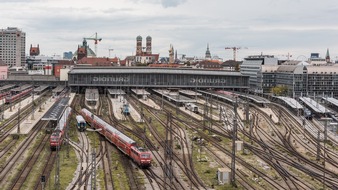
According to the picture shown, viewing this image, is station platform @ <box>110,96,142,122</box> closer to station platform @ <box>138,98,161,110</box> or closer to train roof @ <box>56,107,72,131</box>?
station platform @ <box>138,98,161,110</box>

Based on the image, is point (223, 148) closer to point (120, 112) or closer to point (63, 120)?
point (63, 120)

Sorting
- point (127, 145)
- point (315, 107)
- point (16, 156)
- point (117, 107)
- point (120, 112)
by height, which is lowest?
point (16, 156)

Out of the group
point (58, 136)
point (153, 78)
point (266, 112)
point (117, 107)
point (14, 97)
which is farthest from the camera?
point (153, 78)

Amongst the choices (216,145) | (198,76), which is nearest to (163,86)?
(198,76)

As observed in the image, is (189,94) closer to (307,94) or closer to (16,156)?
(307,94)

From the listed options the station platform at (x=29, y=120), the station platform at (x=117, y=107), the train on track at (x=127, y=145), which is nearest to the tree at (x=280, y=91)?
the station platform at (x=117, y=107)

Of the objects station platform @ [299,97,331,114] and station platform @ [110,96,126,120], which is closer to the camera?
station platform @ [110,96,126,120]

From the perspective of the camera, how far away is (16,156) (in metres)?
50.9

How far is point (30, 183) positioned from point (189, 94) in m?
86.1

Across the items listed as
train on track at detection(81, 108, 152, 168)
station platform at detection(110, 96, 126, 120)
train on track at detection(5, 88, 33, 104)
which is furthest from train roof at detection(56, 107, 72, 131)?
train on track at detection(5, 88, 33, 104)

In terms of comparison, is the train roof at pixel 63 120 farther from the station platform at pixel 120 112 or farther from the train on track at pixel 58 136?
the station platform at pixel 120 112

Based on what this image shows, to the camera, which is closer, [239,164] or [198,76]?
[239,164]

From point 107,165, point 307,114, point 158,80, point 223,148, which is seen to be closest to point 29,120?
point 107,165

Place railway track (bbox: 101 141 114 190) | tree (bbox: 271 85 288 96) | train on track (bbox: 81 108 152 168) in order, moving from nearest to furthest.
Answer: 1. railway track (bbox: 101 141 114 190)
2. train on track (bbox: 81 108 152 168)
3. tree (bbox: 271 85 288 96)
